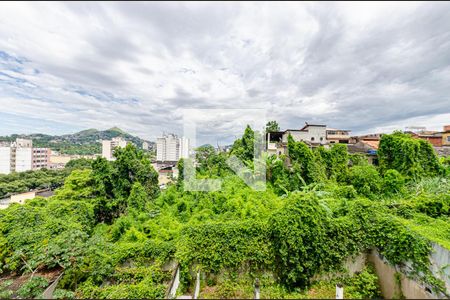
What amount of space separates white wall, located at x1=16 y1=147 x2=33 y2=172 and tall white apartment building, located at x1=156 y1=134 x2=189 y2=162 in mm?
27501

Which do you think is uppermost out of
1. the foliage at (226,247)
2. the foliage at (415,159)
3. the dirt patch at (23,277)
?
the foliage at (415,159)

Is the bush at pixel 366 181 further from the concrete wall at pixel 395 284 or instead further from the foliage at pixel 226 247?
the foliage at pixel 226 247

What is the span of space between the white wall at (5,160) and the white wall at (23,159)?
1346mm

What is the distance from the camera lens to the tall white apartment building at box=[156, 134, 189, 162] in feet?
30.3

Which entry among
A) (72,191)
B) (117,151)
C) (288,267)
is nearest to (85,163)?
(72,191)

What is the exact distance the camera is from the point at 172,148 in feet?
76.1

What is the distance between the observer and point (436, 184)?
675 centimetres

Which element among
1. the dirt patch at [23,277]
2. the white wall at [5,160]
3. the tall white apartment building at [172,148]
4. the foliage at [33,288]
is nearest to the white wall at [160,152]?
the tall white apartment building at [172,148]

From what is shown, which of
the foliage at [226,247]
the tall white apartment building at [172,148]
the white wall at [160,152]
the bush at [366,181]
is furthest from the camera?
the white wall at [160,152]

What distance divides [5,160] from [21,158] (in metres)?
2.20

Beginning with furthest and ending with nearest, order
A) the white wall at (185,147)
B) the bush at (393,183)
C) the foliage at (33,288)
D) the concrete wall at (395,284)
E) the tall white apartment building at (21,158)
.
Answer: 1. the tall white apartment building at (21,158)
2. the white wall at (185,147)
3. the bush at (393,183)
4. the foliage at (33,288)
5. the concrete wall at (395,284)

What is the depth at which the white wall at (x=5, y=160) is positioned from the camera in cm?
3434

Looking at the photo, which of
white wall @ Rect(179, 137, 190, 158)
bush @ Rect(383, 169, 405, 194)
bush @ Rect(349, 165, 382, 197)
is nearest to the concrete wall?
bush @ Rect(349, 165, 382, 197)

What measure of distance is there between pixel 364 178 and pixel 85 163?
42296mm
